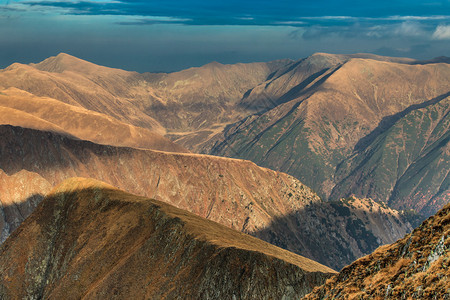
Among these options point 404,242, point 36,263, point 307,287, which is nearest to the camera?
point 404,242

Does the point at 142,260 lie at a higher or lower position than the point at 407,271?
lower

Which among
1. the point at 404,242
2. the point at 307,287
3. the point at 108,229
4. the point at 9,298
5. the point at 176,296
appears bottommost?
the point at 9,298

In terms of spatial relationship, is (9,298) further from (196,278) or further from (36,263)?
(196,278)

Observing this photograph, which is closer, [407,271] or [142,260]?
[407,271]

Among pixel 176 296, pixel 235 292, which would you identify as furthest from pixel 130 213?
pixel 235 292
